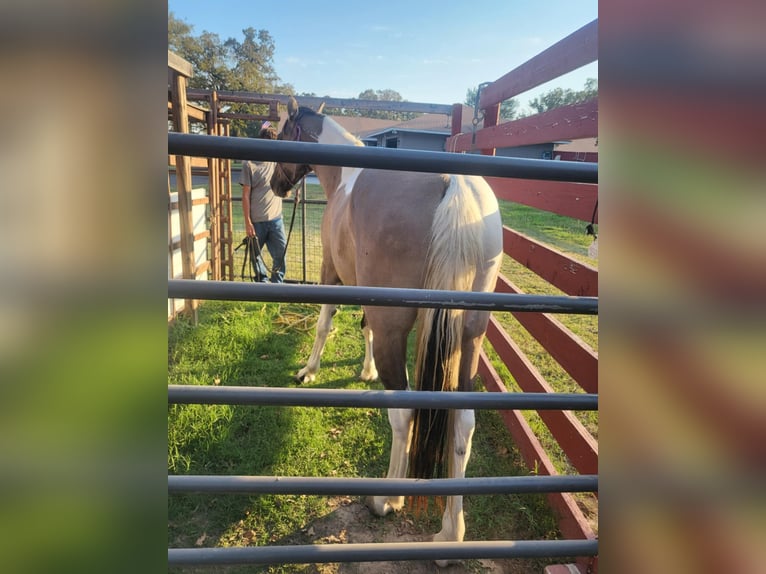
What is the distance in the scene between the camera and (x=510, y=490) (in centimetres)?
107

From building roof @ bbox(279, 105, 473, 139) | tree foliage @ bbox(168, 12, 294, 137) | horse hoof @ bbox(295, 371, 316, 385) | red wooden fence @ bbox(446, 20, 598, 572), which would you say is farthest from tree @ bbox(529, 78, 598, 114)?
tree foliage @ bbox(168, 12, 294, 137)

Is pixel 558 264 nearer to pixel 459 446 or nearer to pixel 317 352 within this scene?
pixel 459 446

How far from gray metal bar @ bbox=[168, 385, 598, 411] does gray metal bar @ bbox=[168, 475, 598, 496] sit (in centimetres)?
18

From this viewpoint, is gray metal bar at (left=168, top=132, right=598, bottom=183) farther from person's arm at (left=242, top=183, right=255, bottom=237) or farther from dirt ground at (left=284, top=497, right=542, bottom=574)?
person's arm at (left=242, top=183, right=255, bottom=237)

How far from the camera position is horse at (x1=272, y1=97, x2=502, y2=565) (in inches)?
84.5

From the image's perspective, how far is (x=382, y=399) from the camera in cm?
103

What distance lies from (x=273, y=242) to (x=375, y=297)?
5340mm

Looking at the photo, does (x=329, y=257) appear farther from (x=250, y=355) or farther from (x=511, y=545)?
(x=511, y=545)

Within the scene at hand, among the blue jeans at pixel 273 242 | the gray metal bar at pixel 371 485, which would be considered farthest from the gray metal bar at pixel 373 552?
the blue jeans at pixel 273 242

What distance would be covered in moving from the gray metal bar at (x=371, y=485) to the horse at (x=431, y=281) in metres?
1.09

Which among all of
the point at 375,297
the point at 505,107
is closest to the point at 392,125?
the point at 505,107
